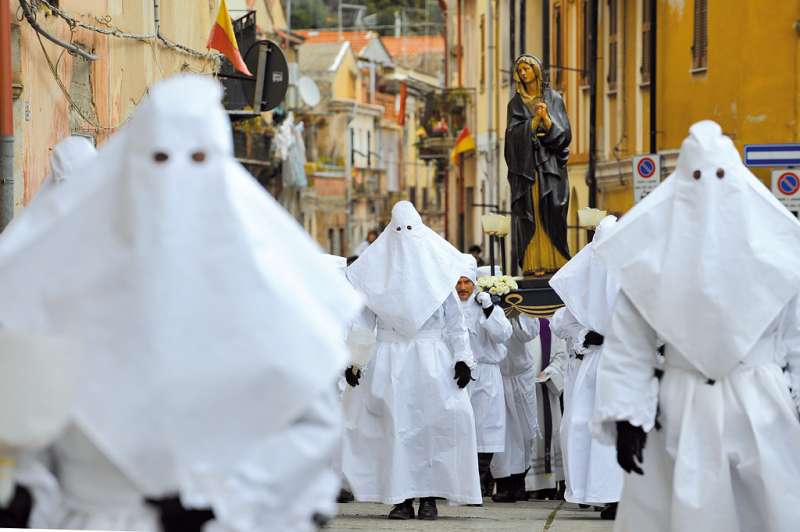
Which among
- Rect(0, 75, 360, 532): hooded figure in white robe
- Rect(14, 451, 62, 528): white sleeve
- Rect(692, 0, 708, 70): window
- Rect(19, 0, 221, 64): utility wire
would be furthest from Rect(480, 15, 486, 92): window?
Rect(14, 451, 62, 528): white sleeve

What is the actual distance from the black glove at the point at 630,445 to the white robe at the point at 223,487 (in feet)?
8.17

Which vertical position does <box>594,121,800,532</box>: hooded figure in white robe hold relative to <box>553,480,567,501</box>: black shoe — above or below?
above

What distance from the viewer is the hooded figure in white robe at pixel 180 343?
5887 millimetres

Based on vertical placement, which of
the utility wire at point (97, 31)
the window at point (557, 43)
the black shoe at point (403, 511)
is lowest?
the black shoe at point (403, 511)

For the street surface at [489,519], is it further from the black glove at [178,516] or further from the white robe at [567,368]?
the black glove at [178,516]

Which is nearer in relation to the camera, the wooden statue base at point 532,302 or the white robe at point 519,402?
the wooden statue base at point 532,302

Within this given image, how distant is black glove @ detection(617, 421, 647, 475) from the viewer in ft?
27.4

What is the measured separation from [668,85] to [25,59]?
15657 millimetres

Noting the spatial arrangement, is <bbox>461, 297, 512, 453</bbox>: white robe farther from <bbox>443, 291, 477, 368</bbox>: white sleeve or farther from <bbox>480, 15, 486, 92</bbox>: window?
<bbox>480, 15, 486, 92</bbox>: window

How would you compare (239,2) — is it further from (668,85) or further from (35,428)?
(35,428)

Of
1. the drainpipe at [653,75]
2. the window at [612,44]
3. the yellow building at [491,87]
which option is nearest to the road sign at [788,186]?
the yellow building at [491,87]

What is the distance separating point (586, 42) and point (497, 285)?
2083cm

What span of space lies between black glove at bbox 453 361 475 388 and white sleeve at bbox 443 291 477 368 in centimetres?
4

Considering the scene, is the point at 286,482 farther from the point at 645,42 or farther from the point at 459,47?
the point at 459,47
